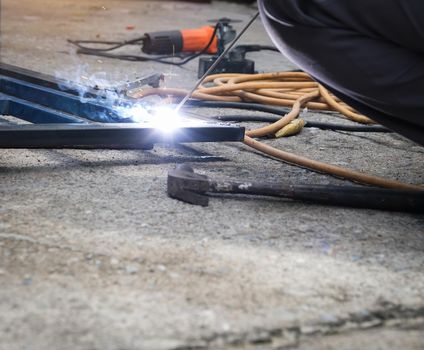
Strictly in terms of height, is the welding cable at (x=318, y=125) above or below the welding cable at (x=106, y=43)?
below

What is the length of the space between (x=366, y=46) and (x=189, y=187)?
22.0 inches

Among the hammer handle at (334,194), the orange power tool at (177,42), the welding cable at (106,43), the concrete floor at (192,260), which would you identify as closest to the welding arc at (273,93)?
the concrete floor at (192,260)

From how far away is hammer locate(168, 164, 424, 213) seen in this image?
200 centimetres

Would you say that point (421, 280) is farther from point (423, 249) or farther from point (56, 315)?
point (56, 315)

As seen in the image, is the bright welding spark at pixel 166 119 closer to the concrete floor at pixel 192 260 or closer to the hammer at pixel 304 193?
the concrete floor at pixel 192 260

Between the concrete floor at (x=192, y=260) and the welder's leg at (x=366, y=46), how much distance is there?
30 cm

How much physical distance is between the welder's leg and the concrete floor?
0.98 ft

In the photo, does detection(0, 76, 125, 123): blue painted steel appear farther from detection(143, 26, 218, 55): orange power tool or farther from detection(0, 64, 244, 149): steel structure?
detection(143, 26, 218, 55): orange power tool

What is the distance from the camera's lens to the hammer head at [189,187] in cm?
199

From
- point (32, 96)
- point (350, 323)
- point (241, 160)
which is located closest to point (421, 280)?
point (350, 323)

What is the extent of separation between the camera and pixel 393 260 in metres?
1.74

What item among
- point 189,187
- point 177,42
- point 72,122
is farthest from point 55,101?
point 177,42

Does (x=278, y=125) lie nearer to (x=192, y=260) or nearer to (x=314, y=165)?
A: (x=314, y=165)

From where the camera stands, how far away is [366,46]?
6.24 ft
